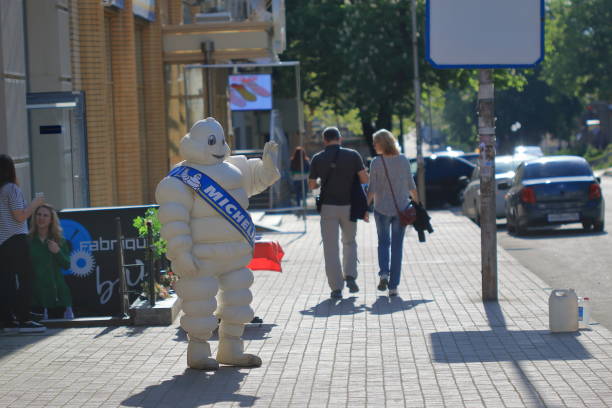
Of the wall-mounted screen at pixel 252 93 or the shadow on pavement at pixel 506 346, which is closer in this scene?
the shadow on pavement at pixel 506 346

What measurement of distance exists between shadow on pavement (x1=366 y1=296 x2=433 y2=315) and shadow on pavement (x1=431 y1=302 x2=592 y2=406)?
4.77ft

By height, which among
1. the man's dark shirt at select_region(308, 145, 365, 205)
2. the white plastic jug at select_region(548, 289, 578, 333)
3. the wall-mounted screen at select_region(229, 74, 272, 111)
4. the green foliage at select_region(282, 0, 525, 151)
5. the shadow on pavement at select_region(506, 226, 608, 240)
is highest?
the green foliage at select_region(282, 0, 525, 151)

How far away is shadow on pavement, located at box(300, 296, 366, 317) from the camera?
1106 centimetres

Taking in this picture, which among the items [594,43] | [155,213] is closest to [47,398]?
[155,213]

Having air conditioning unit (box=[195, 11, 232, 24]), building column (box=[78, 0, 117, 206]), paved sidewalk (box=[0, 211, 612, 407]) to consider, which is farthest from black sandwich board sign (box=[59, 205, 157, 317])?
air conditioning unit (box=[195, 11, 232, 24])

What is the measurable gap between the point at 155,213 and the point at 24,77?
3225 millimetres

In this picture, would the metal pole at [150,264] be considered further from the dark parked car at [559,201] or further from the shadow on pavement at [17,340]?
the dark parked car at [559,201]

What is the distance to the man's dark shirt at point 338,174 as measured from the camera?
12289 mm

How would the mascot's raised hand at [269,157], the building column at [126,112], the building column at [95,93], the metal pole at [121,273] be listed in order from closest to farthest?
1. the mascot's raised hand at [269,157]
2. the metal pole at [121,273]
3. the building column at [95,93]
4. the building column at [126,112]

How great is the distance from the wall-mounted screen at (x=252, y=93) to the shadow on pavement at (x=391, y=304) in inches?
784

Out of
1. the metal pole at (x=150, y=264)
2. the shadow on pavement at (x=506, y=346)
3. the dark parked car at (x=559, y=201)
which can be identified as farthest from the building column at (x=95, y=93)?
the dark parked car at (x=559, y=201)

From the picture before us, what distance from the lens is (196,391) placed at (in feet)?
24.7

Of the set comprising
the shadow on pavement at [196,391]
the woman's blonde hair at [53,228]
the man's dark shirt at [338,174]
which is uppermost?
the man's dark shirt at [338,174]

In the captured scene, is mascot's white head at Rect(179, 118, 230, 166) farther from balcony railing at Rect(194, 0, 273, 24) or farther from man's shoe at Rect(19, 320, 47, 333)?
balcony railing at Rect(194, 0, 273, 24)
